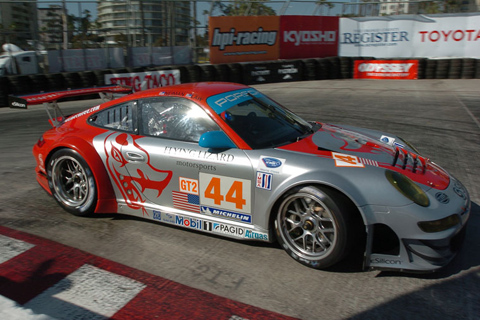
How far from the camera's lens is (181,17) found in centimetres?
1798

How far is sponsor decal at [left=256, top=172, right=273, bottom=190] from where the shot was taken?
3.25m

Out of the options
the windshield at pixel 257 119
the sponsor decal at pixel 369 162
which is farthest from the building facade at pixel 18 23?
the sponsor decal at pixel 369 162

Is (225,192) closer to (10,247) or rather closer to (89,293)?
(89,293)

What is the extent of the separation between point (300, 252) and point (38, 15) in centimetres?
1428

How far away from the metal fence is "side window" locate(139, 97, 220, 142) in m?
11.9

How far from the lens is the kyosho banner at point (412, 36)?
720 inches

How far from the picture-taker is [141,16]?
1680cm

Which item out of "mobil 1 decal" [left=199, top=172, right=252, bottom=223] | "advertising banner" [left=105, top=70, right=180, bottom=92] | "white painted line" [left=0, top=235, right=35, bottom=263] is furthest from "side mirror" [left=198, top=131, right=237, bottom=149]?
"advertising banner" [left=105, top=70, right=180, bottom=92]

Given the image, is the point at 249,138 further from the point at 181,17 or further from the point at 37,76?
the point at 181,17

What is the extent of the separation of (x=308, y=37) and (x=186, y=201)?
1820 centimetres

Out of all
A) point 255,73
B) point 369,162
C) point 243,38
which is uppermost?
point 243,38

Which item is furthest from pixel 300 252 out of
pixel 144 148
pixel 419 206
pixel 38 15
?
pixel 38 15

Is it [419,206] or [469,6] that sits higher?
[469,6]

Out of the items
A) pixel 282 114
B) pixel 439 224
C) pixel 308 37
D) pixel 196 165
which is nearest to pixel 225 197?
pixel 196 165
